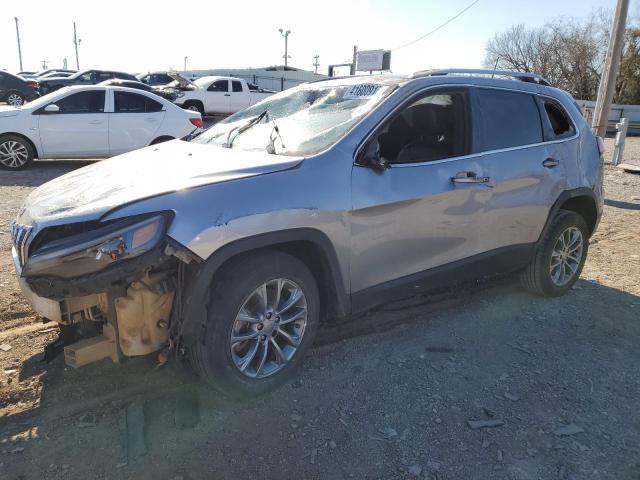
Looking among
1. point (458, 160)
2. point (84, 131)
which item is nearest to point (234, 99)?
point (84, 131)

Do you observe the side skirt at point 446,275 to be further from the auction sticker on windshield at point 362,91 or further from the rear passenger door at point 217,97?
the rear passenger door at point 217,97

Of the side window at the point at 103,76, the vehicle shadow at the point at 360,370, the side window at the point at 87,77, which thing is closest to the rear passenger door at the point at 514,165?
the vehicle shadow at the point at 360,370

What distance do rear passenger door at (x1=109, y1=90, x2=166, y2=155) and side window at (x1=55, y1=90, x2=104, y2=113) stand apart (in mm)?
266

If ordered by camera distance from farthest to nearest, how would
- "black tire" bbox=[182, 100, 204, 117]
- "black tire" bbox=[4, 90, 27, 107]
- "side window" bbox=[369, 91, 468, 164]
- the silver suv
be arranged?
A: "black tire" bbox=[182, 100, 204, 117]
"black tire" bbox=[4, 90, 27, 107]
"side window" bbox=[369, 91, 468, 164]
the silver suv

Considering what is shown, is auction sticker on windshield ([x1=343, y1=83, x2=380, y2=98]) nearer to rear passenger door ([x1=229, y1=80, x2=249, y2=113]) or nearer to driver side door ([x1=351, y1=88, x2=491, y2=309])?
driver side door ([x1=351, y1=88, x2=491, y2=309])

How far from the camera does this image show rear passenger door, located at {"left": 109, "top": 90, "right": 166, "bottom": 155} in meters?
10.8

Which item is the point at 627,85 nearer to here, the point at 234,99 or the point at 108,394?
the point at 234,99

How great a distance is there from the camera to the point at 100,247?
2.55m

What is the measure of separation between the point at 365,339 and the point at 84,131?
8.75m

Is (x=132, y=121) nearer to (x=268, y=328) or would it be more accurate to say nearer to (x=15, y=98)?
(x=268, y=328)

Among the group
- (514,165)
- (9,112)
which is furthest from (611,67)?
(9,112)

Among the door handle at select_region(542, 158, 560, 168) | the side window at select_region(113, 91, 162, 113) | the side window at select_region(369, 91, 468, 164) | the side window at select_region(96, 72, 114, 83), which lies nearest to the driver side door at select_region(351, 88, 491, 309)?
the side window at select_region(369, 91, 468, 164)

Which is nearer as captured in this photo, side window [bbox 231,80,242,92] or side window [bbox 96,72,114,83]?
side window [bbox 96,72,114,83]

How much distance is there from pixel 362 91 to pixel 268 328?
70.0 inches
